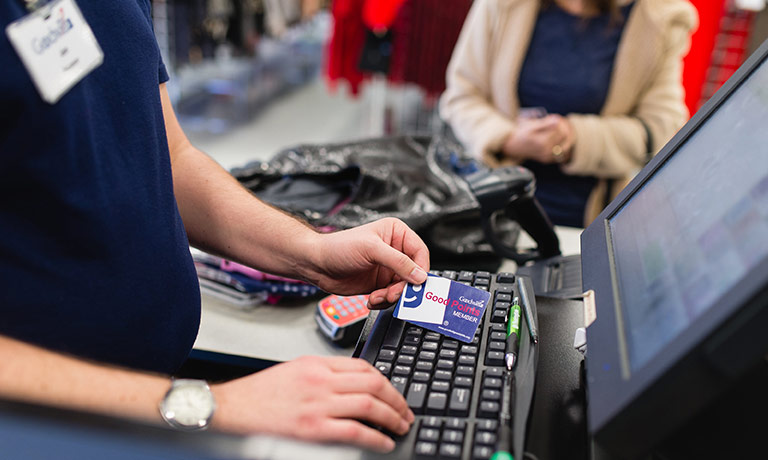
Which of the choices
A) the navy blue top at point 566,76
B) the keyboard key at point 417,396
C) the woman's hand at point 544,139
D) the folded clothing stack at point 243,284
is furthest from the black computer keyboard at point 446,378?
the navy blue top at point 566,76

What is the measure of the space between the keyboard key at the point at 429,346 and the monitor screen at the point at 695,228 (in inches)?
8.0

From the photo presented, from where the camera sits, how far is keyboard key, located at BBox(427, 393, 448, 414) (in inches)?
23.5

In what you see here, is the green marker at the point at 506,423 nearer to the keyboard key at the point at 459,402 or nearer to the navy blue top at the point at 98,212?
the keyboard key at the point at 459,402

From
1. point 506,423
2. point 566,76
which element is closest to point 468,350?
point 506,423

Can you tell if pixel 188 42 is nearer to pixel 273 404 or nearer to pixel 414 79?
pixel 414 79

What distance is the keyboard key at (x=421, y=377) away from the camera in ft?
2.09

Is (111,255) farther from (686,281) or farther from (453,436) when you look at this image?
(686,281)

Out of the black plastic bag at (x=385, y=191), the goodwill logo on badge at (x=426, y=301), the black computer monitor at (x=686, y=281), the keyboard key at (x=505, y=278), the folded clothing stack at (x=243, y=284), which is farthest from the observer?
the black plastic bag at (x=385, y=191)

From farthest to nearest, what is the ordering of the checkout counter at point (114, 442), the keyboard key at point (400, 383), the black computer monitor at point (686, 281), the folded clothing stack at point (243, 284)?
1. the folded clothing stack at point (243, 284)
2. the keyboard key at point (400, 383)
3. the black computer monitor at point (686, 281)
4. the checkout counter at point (114, 442)

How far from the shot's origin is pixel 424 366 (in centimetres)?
66

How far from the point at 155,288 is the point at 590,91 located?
4.54ft

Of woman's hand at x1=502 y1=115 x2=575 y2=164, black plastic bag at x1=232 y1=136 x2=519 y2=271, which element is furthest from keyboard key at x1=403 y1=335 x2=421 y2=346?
woman's hand at x1=502 y1=115 x2=575 y2=164

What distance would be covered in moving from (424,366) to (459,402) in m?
0.07

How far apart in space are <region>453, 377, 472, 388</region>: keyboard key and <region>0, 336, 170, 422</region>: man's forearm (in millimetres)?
279
